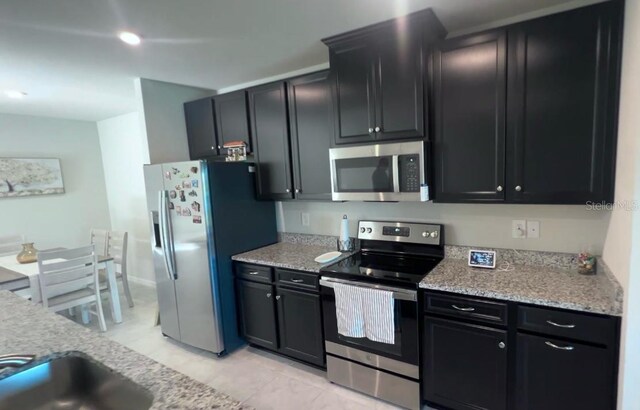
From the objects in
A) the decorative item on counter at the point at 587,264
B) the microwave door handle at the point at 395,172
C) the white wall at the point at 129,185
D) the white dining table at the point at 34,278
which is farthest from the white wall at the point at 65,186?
the decorative item on counter at the point at 587,264

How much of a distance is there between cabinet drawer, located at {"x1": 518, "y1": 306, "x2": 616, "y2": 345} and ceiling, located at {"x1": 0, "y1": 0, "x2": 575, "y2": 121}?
1.66 metres

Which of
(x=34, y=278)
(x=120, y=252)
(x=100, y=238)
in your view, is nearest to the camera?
(x=34, y=278)

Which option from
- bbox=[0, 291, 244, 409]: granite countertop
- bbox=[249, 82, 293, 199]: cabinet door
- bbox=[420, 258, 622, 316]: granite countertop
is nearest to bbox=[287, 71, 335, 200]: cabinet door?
bbox=[249, 82, 293, 199]: cabinet door

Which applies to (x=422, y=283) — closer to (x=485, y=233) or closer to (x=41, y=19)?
(x=485, y=233)

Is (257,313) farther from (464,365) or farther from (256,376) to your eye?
(464,365)

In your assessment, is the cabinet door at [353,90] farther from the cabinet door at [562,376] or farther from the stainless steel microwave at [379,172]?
the cabinet door at [562,376]

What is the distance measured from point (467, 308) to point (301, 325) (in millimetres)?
1210

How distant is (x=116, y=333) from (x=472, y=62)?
12.8 ft

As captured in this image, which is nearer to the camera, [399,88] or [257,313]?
[399,88]

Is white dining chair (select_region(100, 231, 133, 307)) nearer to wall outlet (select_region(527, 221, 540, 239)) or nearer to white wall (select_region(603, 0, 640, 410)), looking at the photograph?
wall outlet (select_region(527, 221, 540, 239))

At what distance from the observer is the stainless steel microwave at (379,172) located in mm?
2066

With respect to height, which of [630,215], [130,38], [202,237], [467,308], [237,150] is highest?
[130,38]

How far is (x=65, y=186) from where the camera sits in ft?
15.2

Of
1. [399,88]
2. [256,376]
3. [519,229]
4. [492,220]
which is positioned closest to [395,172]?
[399,88]
